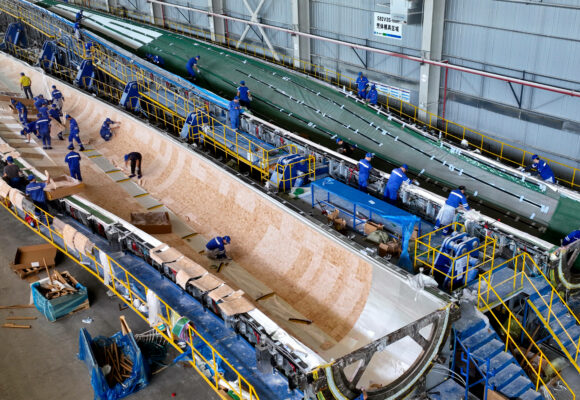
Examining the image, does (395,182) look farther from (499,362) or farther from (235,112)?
(235,112)

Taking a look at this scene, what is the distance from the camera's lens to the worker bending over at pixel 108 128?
1845cm

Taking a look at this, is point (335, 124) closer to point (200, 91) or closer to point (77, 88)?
point (200, 91)

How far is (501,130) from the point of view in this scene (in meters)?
18.5

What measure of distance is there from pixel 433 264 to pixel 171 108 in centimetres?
1191

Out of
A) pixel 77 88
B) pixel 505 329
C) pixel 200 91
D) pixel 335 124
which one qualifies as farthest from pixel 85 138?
pixel 505 329

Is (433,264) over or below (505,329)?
over

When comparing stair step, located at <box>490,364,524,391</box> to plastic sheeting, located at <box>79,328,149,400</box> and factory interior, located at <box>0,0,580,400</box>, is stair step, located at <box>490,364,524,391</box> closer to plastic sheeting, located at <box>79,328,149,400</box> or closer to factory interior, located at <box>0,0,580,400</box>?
factory interior, located at <box>0,0,580,400</box>

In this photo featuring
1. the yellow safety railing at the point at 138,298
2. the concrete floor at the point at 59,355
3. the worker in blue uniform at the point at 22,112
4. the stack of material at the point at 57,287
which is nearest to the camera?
the yellow safety railing at the point at 138,298

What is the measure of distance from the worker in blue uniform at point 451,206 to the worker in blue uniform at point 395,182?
1.19 metres

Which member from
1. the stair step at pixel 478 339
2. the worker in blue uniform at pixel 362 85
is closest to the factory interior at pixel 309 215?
the stair step at pixel 478 339

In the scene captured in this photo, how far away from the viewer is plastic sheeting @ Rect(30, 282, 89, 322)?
12.2 m

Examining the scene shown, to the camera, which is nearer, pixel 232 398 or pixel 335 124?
pixel 232 398

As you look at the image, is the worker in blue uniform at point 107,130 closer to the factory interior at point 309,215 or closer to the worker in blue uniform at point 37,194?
the factory interior at point 309,215

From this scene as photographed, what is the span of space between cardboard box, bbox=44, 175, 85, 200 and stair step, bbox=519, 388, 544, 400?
1078 cm
